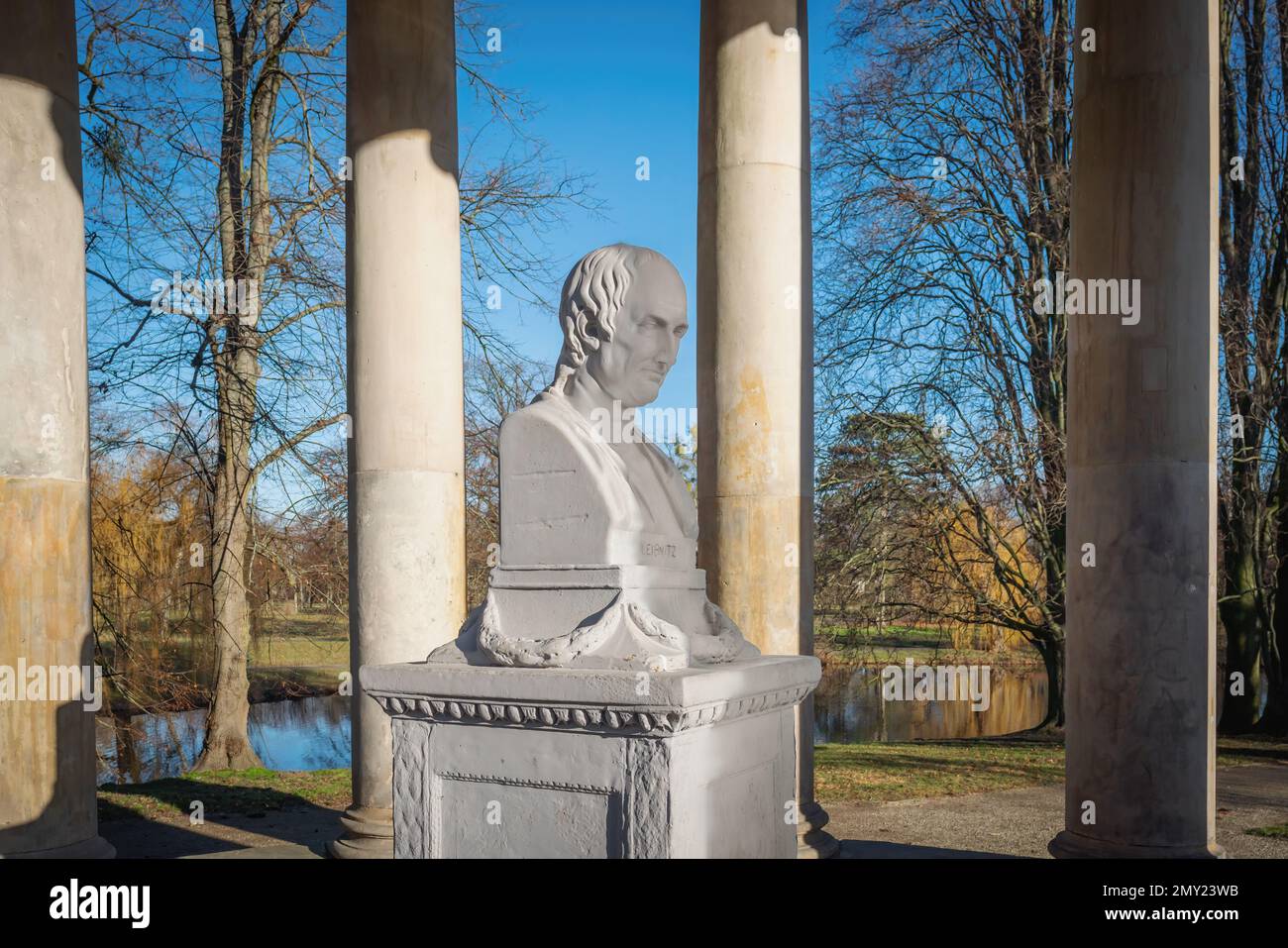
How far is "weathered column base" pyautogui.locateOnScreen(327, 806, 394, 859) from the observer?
15.4 meters

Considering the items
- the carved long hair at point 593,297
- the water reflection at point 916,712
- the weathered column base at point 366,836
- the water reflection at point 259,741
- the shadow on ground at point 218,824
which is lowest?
the water reflection at point 916,712

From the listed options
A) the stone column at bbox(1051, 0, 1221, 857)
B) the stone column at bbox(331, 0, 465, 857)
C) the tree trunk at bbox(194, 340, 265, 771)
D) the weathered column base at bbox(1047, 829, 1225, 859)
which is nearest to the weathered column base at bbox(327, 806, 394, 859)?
the stone column at bbox(331, 0, 465, 857)

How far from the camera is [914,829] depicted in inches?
802

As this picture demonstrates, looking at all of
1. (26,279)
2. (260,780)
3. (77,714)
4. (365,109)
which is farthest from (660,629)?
(260,780)

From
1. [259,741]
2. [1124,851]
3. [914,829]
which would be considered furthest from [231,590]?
[1124,851]

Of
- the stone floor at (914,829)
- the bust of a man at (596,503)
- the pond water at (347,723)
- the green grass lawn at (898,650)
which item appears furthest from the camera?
the pond water at (347,723)

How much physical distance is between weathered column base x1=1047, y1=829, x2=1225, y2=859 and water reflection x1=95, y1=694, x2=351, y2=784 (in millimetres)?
24532

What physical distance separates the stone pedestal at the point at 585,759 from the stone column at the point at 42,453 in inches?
224

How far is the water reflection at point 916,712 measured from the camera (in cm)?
4469

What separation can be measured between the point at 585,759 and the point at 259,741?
37500 millimetres

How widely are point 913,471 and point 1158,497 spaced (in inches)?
779

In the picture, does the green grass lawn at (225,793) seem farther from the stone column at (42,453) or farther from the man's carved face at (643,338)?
the man's carved face at (643,338)

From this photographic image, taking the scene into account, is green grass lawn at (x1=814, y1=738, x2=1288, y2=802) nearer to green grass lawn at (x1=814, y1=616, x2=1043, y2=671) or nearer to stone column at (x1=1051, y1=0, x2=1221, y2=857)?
green grass lawn at (x1=814, y1=616, x2=1043, y2=671)

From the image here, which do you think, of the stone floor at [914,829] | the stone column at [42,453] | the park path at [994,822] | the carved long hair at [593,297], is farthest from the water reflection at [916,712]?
the carved long hair at [593,297]
